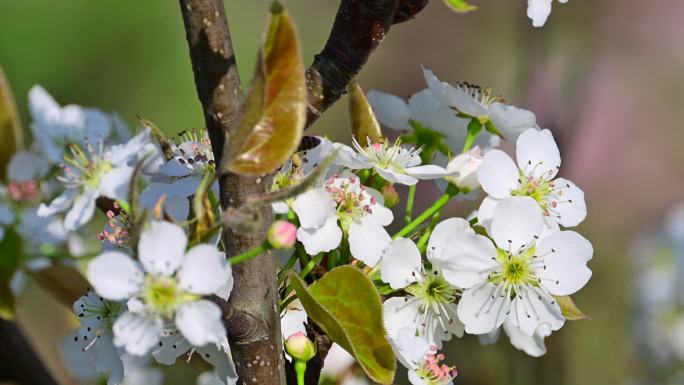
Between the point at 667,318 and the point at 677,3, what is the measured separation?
7.82ft

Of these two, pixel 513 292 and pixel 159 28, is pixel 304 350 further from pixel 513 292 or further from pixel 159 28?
pixel 159 28

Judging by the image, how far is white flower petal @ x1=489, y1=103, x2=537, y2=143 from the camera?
0.73 m

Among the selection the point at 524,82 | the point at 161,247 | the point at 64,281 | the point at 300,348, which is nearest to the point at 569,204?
the point at 300,348

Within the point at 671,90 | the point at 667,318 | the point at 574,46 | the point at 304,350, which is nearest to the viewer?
the point at 304,350

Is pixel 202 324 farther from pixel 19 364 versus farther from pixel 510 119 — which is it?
pixel 19 364

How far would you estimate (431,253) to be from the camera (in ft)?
2.26

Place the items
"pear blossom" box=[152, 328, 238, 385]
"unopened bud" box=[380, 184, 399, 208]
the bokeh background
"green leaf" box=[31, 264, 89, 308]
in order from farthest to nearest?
the bokeh background
"green leaf" box=[31, 264, 89, 308]
"unopened bud" box=[380, 184, 399, 208]
"pear blossom" box=[152, 328, 238, 385]

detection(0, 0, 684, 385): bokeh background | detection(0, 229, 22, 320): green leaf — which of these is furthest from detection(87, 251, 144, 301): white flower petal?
detection(0, 0, 684, 385): bokeh background

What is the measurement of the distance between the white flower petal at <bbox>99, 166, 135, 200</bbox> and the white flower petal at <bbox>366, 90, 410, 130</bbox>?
21cm

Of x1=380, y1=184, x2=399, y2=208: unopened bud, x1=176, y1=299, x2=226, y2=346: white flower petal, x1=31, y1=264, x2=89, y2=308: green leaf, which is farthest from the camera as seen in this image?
x1=31, y1=264, x2=89, y2=308: green leaf

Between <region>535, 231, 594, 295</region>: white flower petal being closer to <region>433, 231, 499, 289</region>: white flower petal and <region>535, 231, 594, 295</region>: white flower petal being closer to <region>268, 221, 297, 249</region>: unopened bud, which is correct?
<region>433, 231, 499, 289</region>: white flower petal

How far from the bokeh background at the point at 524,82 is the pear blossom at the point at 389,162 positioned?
68 centimetres

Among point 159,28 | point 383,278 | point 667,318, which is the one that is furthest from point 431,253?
point 159,28

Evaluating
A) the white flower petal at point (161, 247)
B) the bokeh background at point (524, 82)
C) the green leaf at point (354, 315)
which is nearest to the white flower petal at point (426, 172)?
the green leaf at point (354, 315)
